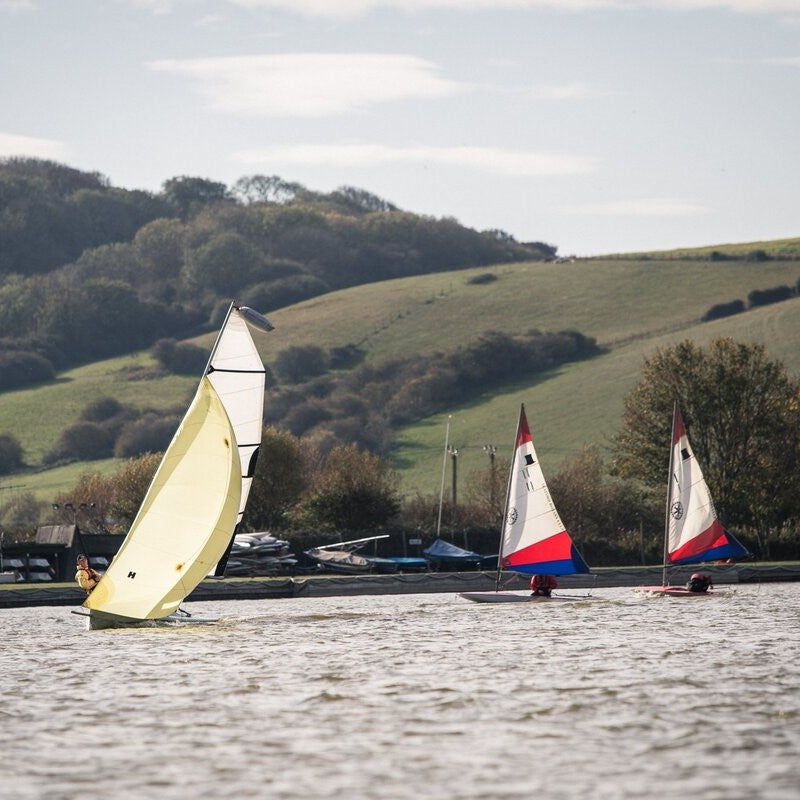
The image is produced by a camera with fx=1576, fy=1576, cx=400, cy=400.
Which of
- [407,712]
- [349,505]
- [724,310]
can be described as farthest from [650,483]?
[407,712]

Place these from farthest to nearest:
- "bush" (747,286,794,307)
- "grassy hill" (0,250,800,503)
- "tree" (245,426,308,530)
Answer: "bush" (747,286,794,307)
"grassy hill" (0,250,800,503)
"tree" (245,426,308,530)

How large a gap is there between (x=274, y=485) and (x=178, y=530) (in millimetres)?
71244

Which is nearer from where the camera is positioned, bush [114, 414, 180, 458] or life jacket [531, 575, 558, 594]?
life jacket [531, 575, 558, 594]

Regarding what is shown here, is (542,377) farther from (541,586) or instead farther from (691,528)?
(541,586)

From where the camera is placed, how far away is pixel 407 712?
24594mm

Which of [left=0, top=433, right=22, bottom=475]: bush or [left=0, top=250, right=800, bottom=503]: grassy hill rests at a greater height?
[left=0, top=250, right=800, bottom=503]: grassy hill

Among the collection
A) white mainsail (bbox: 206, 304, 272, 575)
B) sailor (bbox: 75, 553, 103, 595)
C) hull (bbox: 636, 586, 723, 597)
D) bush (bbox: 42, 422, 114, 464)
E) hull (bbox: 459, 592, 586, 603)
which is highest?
bush (bbox: 42, 422, 114, 464)

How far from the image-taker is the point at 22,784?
734 inches

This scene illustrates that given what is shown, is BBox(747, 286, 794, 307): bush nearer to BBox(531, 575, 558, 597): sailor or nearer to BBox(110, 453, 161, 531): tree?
BBox(110, 453, 161, 531): tree

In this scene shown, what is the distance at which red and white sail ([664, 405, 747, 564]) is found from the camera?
202ft

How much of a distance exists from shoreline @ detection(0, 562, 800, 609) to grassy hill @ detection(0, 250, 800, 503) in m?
42.7

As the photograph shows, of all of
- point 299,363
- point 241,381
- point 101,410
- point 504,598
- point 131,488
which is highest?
point 299,363

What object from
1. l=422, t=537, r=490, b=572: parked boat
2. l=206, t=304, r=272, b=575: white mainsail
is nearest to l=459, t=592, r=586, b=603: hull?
l=206, t=304, r=272, b=575: white mainsail

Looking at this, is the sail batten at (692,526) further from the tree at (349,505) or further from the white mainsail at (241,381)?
the tree at (349,505)
